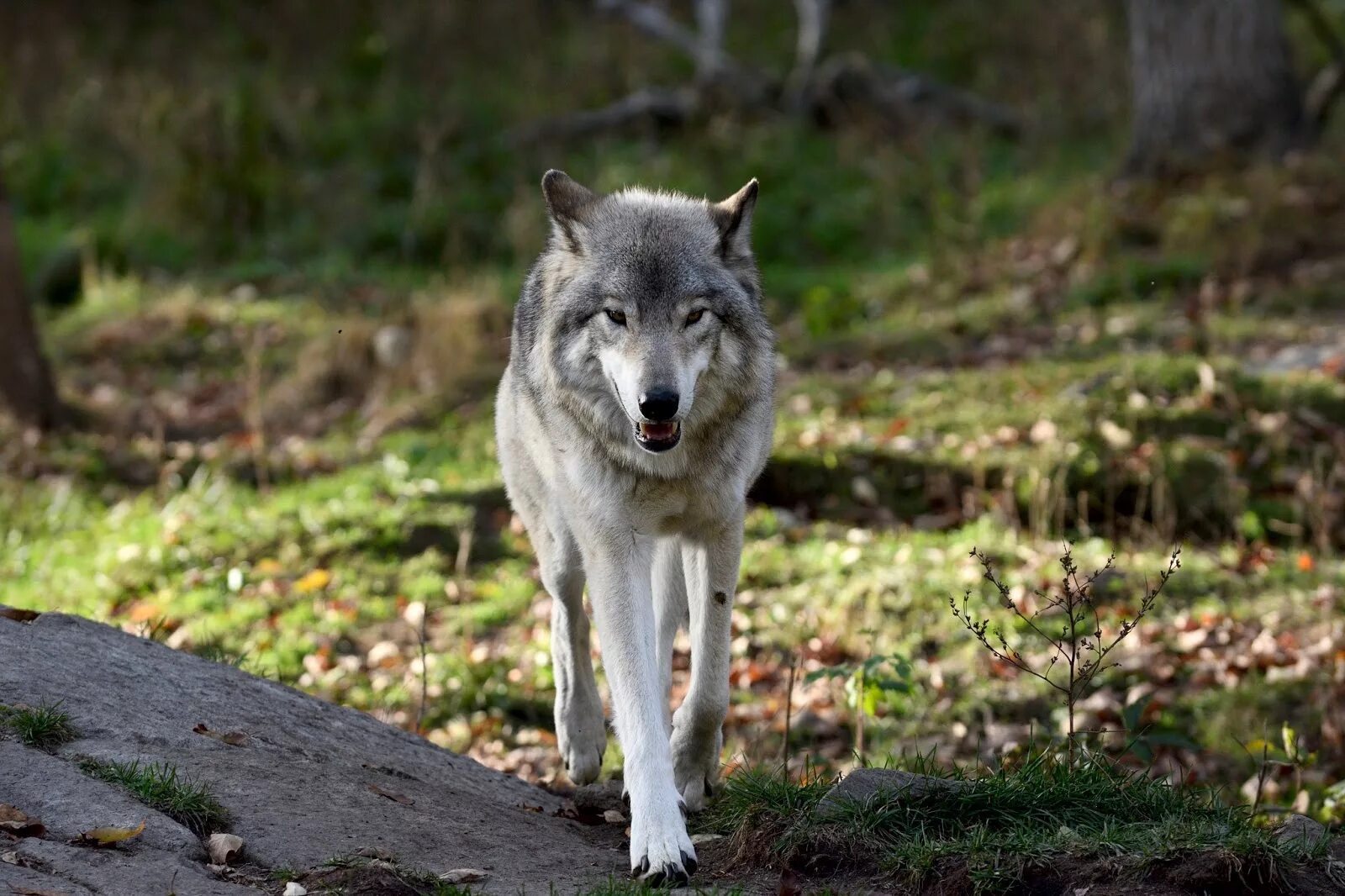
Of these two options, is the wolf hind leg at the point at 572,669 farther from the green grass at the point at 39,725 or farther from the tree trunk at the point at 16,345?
the tree trunk at the point at 16,345

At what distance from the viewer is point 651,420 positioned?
13.9 ft

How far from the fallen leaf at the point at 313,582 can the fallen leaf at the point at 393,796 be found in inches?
154

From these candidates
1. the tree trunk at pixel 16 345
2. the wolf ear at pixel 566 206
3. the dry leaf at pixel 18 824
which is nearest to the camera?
the dry leaf at pixel 18 824

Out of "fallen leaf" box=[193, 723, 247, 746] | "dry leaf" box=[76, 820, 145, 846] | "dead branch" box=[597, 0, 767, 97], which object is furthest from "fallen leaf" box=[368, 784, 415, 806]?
"dead branch" box=[597, 0, 767, 97]

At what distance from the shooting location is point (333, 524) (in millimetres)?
8891

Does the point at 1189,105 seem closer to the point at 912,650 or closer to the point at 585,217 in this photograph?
the point at 912,650

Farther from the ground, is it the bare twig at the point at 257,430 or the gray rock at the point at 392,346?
the gray rock at the point at 392,346

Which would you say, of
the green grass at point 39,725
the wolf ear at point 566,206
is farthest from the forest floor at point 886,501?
the wolf ear at point 566,206

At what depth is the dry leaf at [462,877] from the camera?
376 centimetres

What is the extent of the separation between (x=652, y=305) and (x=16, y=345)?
26.2 feet

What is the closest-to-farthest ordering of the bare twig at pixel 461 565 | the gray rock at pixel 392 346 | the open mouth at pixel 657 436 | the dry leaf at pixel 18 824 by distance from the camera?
1. the dry leaf at pixel 18 824
2. the open mouth at pixel 657 436
3. the bare twig at pixel 461 565
4. the gray rock at pixel 392 346

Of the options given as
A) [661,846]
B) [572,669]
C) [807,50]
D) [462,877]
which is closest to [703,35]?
[807,50]

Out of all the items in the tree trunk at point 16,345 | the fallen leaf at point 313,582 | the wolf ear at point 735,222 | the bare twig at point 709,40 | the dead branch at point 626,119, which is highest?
the bare twig at point 709,40

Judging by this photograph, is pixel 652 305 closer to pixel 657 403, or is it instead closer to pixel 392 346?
pixel 657 403
